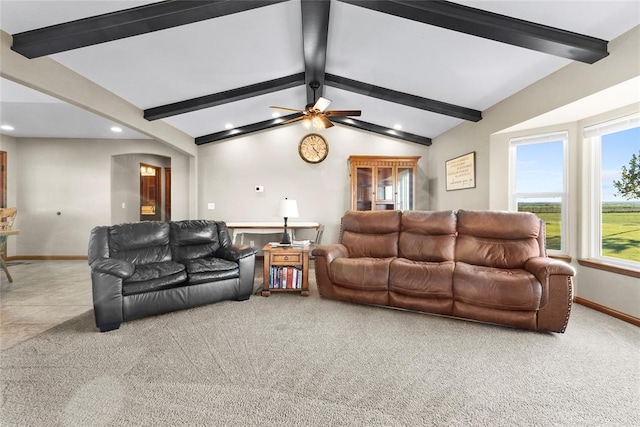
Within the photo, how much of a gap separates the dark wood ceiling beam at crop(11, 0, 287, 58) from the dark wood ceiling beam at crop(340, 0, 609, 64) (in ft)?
3.35

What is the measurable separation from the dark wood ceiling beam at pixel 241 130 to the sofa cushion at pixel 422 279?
3.65m

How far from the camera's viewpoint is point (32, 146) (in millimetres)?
5488

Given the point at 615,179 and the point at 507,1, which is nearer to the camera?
the point at 507,1

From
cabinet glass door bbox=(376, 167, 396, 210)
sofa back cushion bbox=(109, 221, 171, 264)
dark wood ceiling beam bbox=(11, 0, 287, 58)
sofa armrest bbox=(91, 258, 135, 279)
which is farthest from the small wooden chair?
cabinet glass door bbox=(376, 167, 396, 210)

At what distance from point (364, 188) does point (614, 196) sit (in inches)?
127

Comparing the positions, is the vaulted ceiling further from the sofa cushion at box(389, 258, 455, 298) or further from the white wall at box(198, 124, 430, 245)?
the sofa cushion at box(389, 258, 455, 298)

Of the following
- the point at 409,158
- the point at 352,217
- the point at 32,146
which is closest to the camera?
the point at 352,217

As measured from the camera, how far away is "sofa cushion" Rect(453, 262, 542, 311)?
2352 millimetres

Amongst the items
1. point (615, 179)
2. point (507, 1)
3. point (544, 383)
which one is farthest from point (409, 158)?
point (544, 383)

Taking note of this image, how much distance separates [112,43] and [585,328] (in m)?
4.98

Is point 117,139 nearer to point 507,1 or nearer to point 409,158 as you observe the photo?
point 409,158

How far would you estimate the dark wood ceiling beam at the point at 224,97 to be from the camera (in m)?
3.86

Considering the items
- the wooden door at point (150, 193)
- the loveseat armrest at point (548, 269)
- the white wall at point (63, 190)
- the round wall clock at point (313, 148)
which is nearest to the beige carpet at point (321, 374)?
the loveseat armrest at point (548, 269)

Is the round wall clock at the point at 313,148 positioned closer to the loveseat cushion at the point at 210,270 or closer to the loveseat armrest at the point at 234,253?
the loveseat armrest at the point at 234,253
